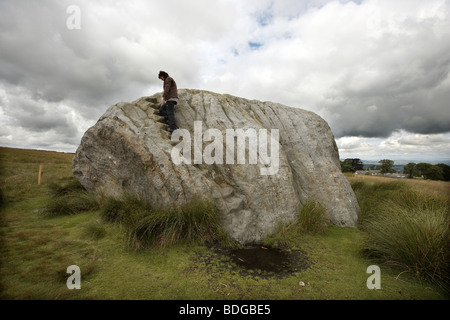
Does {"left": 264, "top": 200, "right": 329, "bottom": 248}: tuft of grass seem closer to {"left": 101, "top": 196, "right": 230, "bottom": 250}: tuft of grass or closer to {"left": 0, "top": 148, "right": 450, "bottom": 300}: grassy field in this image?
{"left": 0, "top": 148, "right": 450, "bottom": 300}: grassy field

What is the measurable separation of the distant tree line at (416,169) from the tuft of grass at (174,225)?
50059 millimetres

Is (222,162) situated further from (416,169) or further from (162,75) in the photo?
(416,169)

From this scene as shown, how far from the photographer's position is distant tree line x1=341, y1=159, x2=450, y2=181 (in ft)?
140

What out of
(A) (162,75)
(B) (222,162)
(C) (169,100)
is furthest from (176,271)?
(A) (162,75)

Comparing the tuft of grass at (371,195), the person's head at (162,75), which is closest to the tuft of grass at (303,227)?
the tuft of grass at (371,195)

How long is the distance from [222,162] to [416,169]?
67021 mm

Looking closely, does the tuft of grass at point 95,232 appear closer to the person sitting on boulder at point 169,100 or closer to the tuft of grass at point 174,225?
the tuft of grass at point 174,225

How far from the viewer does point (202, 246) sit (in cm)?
560

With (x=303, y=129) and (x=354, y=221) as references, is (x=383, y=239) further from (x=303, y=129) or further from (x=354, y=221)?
(x=303, y=129)

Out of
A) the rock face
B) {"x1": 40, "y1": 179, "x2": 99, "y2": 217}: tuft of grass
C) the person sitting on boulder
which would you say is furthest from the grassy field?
the person sitting on boulder

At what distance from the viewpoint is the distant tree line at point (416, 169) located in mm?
42541

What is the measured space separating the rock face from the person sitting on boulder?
0.35 m
